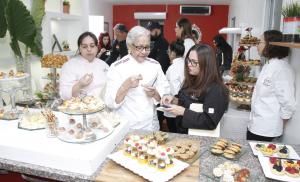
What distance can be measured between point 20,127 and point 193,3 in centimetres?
855

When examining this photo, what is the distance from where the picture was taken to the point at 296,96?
7.23 ft

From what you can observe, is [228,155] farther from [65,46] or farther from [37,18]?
[65,46]

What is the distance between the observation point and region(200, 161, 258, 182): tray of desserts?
126cm

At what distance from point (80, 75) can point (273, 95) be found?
66.6 inches

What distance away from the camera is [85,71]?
2.44m

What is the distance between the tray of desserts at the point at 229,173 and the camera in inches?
49.7

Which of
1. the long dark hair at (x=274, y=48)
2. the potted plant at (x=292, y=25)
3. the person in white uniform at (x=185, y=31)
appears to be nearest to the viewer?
the potted plant at (x=292, y=25)

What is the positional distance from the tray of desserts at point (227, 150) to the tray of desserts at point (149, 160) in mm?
255

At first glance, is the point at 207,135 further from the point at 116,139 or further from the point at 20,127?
the point at 20,127

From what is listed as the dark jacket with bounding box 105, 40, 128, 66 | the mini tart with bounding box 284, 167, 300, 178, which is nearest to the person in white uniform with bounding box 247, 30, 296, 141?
the mini tart with bounding box 284, 167, 300, 178

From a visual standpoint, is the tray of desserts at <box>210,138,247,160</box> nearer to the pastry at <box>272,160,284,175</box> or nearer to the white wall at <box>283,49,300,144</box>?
the pastry at <box>272,160,284,175</box>

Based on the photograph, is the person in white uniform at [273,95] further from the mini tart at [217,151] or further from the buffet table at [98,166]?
the mini tart at [217,151]

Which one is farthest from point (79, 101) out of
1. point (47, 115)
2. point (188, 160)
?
point (188, 160)

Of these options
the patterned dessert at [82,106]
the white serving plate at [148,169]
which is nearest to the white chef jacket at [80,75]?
the patterned dessert at [82,106]
